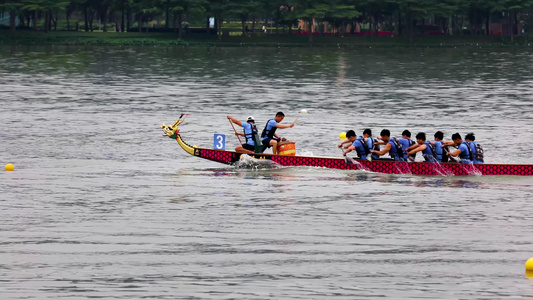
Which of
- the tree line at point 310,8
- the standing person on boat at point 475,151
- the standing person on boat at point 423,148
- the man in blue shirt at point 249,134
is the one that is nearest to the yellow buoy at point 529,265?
the standing person on boat at point 423,148

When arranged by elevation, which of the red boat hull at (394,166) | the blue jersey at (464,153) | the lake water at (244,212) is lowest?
the lake water at (244,212)

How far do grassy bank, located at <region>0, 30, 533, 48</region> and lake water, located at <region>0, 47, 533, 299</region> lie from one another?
7386 centimetres

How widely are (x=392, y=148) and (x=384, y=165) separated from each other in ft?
1.97

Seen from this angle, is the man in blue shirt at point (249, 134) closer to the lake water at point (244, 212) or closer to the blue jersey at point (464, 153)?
the lake water at point (244, 212)

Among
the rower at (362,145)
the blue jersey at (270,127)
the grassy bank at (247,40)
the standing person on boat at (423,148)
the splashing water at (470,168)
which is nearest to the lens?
the standing person on boat at (423,148)

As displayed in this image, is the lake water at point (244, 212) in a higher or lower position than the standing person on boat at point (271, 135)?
lower

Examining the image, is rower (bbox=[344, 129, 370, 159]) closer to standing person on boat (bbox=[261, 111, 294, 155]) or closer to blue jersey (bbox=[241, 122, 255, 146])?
standing person on boat (bbox=[261, 111, 294, 155])

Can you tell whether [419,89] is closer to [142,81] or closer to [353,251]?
[142,81]

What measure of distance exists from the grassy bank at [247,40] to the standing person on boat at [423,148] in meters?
103

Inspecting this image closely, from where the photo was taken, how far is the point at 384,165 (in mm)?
31578

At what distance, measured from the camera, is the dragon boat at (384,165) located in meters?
30.8

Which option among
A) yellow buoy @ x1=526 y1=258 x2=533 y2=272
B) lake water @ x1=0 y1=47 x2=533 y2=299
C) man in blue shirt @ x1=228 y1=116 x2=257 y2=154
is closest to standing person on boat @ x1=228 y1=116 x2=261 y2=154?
man in blue shirt @ x1=228 y1=116 x2=257 y2=154

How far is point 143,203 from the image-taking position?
27.0m

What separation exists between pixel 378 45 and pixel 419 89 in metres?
64.1
